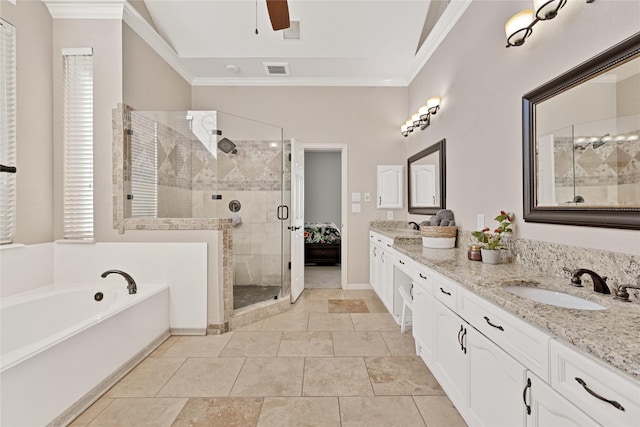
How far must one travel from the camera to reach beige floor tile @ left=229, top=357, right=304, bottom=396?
1.89m

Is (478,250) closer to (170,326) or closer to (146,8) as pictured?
(170,326)

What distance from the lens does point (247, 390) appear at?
6.24 ft

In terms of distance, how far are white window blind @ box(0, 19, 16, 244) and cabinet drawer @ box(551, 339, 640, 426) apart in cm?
359

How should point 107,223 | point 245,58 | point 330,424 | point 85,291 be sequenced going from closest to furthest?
point 330,424, point 85,291, point 107,223, point 245,58

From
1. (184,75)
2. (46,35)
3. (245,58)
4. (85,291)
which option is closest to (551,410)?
(85,291)

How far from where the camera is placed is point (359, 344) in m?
2.53

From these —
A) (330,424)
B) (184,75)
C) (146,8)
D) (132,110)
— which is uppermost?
(146,8)

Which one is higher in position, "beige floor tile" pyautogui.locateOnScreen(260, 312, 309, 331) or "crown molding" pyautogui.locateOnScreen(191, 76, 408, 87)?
"crown molding" pyautogui.locateOnScreen(191, 76, 408, 87)

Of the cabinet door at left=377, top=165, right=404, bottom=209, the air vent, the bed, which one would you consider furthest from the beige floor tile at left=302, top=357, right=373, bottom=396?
the air vent

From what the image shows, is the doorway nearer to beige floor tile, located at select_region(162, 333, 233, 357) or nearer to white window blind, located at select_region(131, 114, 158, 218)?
beige floor tile, located at select_region(162, 333, 233, 357)

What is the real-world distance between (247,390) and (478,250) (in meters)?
1.85

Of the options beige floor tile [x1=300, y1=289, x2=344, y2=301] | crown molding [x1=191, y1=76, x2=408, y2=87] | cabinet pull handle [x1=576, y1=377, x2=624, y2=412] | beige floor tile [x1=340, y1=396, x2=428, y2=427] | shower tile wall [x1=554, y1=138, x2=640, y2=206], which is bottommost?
beige floor tile [x1=340, y1=396, x2=428, y2=427]

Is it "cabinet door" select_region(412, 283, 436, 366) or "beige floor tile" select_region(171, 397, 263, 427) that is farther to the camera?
"cabinet door" select_region(412, 283, 436, 366)

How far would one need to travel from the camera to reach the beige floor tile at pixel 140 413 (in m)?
1.62
